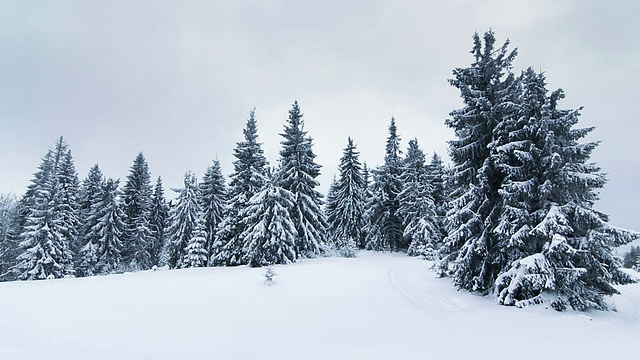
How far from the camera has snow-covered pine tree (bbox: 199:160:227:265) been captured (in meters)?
30.8

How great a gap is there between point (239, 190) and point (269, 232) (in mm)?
6819

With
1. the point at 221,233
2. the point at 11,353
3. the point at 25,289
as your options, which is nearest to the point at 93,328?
the point at 11,353

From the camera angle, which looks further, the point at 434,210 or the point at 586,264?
the point at 434,210

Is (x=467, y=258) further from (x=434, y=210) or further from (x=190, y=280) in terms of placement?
(x=434, y=210)

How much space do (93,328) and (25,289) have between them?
7.21 metres

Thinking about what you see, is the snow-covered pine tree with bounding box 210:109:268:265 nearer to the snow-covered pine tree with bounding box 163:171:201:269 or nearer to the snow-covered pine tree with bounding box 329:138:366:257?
the snow-covered pine tree with bounding box 163:171:201:269

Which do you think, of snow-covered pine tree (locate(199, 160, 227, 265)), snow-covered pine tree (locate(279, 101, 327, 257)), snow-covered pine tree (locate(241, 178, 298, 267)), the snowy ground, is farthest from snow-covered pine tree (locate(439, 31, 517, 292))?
snow-covered pine tree (locate(199, 160, 227, 265))

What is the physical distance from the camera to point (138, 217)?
122 ft

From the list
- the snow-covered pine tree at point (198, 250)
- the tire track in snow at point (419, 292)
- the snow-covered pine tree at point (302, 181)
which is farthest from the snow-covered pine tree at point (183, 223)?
the tire track in snow at point (419, 292)

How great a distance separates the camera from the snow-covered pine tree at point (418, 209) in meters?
29.4

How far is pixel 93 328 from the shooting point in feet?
26.8

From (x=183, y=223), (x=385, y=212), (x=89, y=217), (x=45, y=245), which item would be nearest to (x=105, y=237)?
(x=89, y=217)

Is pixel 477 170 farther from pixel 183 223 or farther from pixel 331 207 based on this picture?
pixel 331 207

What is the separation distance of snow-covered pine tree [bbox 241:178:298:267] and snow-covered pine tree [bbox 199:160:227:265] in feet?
29.8
